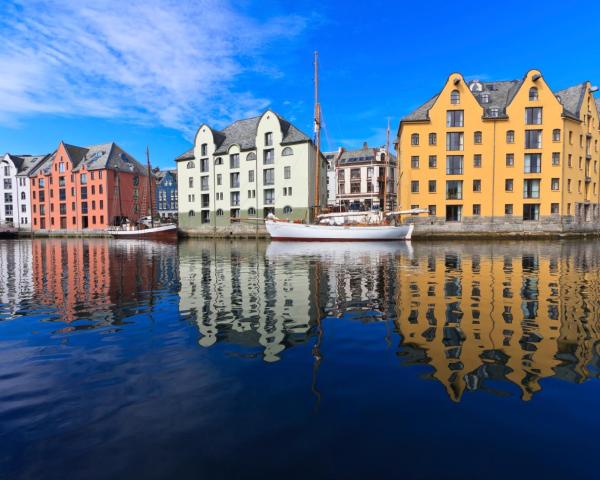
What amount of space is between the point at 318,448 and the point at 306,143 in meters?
57.1

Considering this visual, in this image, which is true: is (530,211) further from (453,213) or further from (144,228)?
(144,228)

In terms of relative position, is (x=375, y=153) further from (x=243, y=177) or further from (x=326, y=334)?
(x=326, y=334)

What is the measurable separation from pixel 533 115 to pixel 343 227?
32.6m

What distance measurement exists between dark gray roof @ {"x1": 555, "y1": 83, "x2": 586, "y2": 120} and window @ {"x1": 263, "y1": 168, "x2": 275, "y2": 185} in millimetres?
44415

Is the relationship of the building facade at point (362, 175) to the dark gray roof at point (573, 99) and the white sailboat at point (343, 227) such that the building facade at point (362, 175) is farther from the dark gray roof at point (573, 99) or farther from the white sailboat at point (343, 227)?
the dark gray roof at point (573, 99)

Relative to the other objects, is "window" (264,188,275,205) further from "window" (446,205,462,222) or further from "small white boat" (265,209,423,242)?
"window" (446,205,462,222)

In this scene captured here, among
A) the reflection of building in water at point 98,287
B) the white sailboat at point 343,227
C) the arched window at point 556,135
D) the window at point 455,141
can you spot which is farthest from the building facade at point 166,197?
the arched window at point 556,135

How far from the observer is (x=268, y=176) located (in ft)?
202


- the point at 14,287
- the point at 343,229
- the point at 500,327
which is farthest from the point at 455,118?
the point at 14,287

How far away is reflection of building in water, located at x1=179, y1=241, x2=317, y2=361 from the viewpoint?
25.5 feet

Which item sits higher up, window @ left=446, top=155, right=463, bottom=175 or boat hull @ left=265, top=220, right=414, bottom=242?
window @ left=446, top=155, right=463, bottom=175

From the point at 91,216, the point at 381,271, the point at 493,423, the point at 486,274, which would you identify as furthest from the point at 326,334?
the point at 91,216

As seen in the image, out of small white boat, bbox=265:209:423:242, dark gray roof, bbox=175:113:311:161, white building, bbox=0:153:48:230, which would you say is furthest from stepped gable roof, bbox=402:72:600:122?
white building, bbox=0:153:48:230

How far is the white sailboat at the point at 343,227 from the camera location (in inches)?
1718
